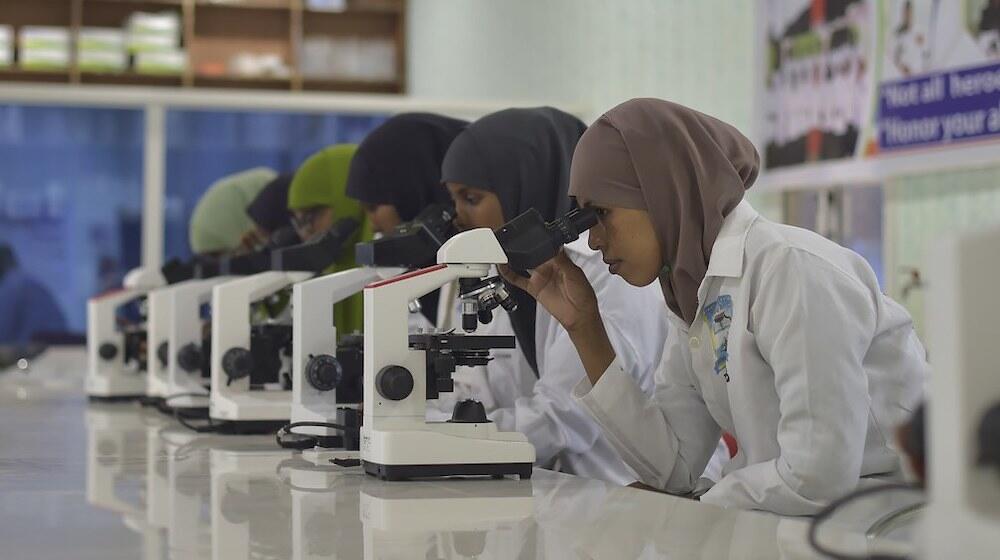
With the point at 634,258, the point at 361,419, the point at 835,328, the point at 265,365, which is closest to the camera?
the point at 835,328

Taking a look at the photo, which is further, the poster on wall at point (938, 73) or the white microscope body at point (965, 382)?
the poster on wall at point (938, 73)

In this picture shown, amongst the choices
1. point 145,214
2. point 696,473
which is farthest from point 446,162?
point 145,214

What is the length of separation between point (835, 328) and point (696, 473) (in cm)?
51

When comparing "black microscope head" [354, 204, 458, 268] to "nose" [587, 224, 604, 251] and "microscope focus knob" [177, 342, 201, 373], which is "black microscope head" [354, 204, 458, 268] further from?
"microscope focus knob" [177, 342, 201, 373]

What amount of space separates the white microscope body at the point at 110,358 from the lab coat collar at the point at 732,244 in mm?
2581

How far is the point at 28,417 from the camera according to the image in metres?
3.36

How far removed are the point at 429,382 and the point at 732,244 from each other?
1.57ft

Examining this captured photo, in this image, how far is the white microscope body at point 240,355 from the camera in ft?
9.26

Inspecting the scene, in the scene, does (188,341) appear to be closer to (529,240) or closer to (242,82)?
(529,240)

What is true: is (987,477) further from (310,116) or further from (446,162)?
(310,116)

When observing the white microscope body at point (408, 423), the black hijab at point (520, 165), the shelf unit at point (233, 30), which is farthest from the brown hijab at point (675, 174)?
the shelf unit at point (233, 30)

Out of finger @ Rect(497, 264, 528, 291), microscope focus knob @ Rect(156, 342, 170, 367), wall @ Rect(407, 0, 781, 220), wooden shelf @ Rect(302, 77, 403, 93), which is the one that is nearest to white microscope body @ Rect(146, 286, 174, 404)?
microscope focus knob @ Rect(156, 342, 170, 367)

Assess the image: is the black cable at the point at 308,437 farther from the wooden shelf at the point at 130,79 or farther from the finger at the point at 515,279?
the wooden shelf at the point at 130,79

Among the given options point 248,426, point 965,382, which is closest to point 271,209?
point 248,426
